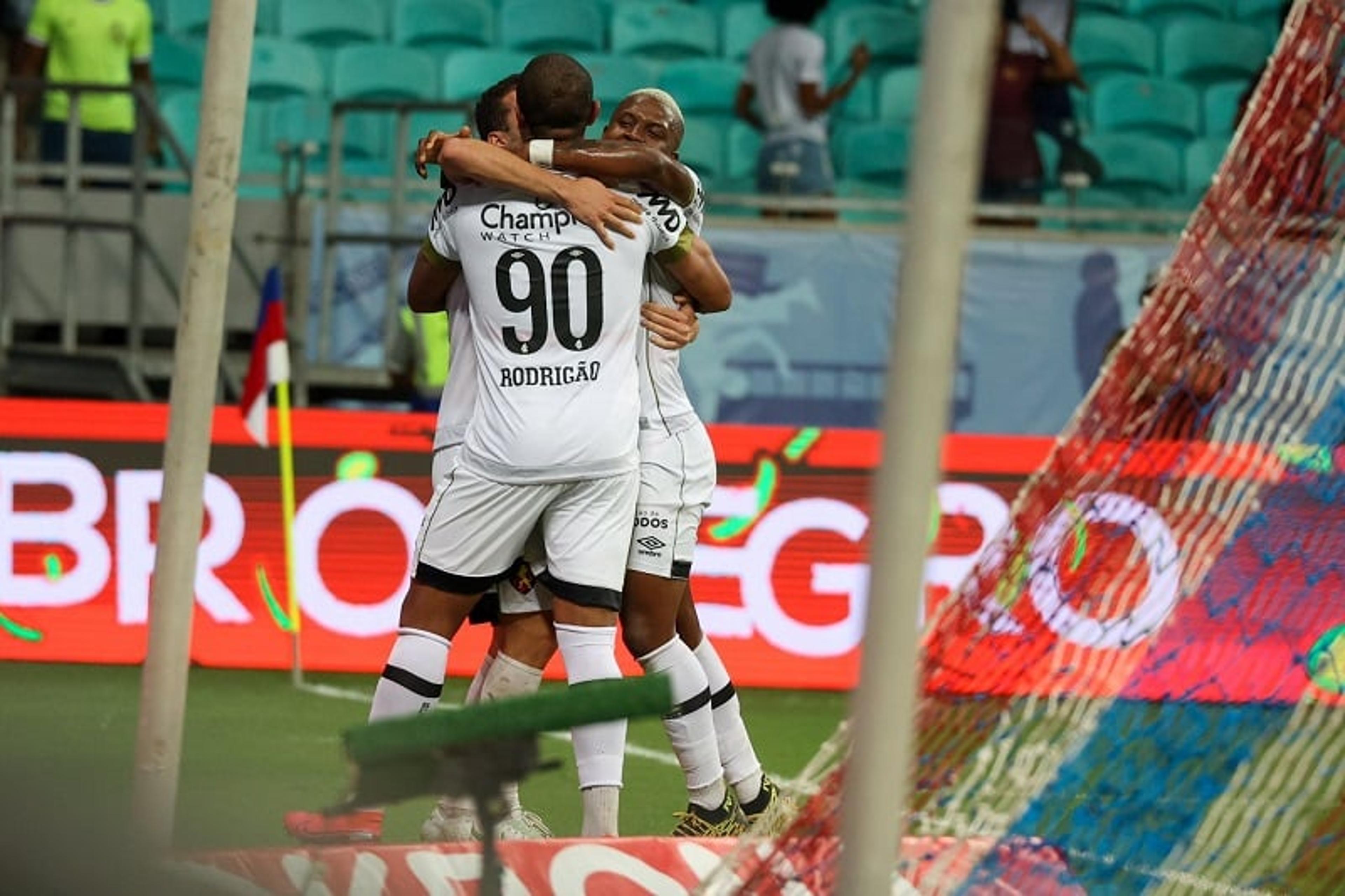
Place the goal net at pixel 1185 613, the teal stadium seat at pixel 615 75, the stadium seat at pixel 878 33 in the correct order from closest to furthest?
the goal net at pixel 1185 613
the teal stadium seat at pixel 615 75
the stadium seat at pixel 878 33

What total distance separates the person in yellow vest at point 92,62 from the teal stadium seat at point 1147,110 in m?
5.85

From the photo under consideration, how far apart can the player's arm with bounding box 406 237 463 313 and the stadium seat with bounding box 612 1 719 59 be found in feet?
29.6

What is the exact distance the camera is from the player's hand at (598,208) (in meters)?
5.65

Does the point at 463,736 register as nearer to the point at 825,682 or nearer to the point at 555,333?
the point at 555,333

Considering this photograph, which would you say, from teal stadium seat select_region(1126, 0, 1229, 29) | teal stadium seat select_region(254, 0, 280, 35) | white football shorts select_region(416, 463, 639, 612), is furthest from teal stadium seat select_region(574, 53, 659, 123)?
white football shorts select_region(416, 463, 639, 612)

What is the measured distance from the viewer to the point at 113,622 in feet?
33.5

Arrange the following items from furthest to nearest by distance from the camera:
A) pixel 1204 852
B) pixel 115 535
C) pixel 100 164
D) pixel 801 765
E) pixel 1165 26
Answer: pixel 1165 26 → pixel 100 164 → pixel 115 535 → pixel 801 765 → pixel 1204 852

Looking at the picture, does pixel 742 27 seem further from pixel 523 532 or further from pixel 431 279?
pixel 523 532

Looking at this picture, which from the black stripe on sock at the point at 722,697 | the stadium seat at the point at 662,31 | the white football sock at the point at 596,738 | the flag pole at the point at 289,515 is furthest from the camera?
the stadium seat at the point at 662,31

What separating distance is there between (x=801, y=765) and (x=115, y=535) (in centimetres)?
345

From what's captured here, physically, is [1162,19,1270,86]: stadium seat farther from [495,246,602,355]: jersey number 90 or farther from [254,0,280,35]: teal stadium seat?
[495,246,602,355]: jersey number 90

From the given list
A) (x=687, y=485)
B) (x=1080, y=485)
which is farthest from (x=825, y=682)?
(x=1080, y=485)

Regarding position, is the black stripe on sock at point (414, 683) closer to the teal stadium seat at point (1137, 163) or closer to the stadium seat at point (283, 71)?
the stadium seat at point (283, 71)

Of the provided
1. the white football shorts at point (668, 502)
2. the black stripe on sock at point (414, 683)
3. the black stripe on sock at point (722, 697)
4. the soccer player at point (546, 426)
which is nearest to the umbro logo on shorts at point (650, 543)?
the white football shorts at point (668, 502)
